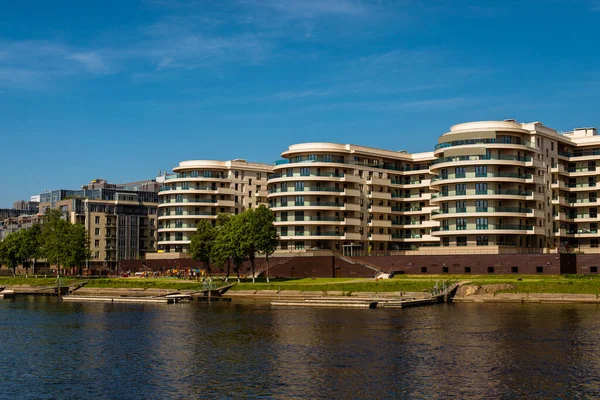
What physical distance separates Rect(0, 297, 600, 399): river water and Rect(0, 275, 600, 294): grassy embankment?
8.63 m

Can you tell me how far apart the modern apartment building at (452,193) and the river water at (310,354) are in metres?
43.1

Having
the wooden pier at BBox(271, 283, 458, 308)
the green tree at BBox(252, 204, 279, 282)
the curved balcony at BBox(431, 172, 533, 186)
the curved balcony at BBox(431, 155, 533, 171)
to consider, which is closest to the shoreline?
the wooden pier at BBox(271, 283, 458, 308)

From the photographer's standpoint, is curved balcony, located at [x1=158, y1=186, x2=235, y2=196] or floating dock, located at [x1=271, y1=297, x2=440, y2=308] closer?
floating dock, located at [x1=271, y1=297, x2=440, y2=308]

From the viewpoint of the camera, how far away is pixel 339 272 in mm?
131750

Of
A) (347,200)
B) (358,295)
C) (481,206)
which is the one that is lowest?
(358,295)

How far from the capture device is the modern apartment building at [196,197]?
169500mm

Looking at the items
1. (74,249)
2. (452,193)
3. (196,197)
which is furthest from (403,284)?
(196,197)

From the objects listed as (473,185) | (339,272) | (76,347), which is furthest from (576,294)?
(76,347)

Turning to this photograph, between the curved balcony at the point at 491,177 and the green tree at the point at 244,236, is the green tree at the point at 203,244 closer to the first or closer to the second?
the green tree at the point at 244,236

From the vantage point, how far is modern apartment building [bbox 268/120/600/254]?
127 metres

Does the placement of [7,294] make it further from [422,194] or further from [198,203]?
[422,194]

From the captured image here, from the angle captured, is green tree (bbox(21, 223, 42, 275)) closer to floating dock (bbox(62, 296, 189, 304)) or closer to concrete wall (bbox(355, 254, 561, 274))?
floating dock (bbox(62, 296, 189, 304))

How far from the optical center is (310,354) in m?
54.7

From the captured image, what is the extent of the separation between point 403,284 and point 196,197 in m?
77.1
